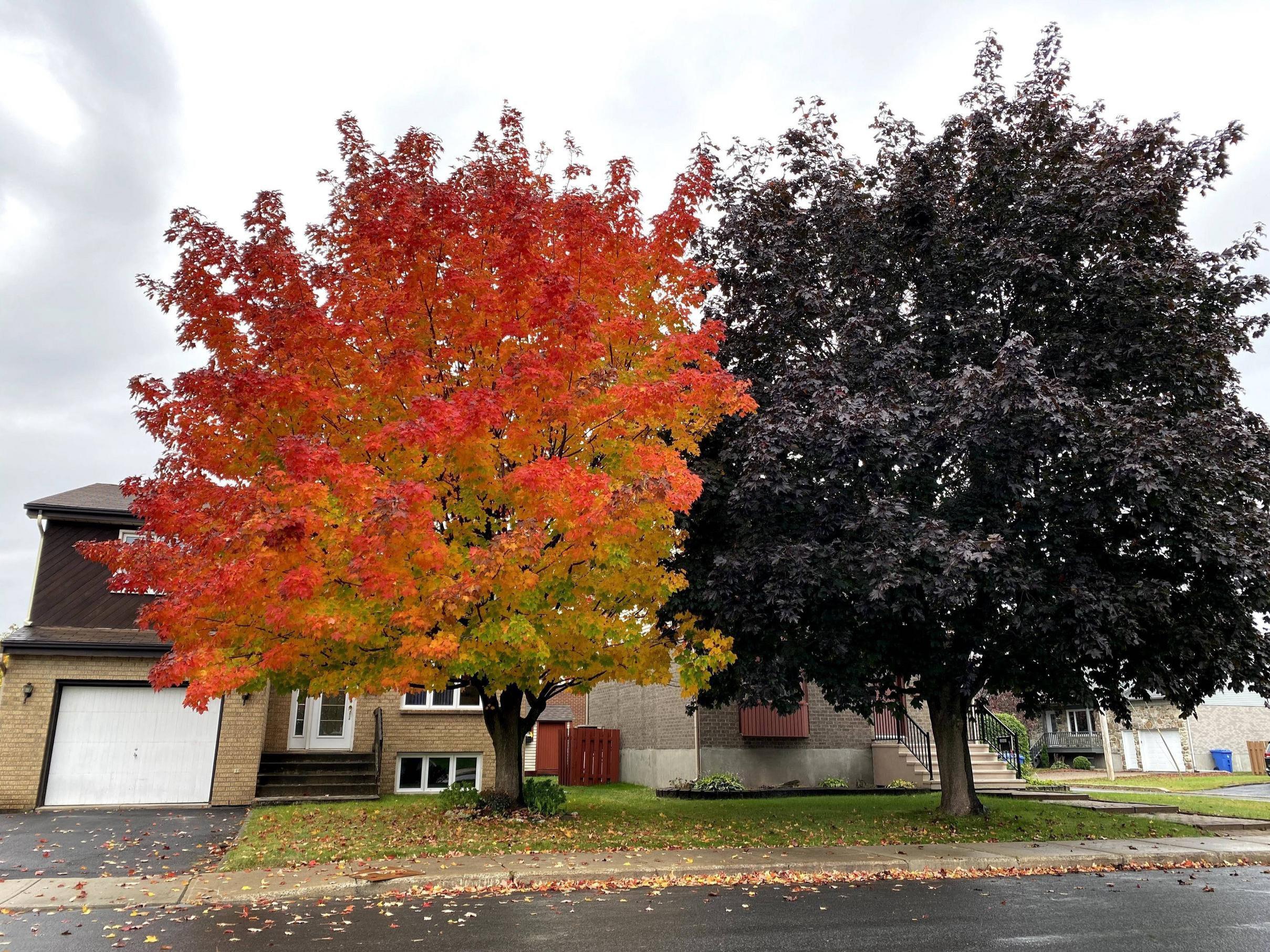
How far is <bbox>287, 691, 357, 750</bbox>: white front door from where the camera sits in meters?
20.0

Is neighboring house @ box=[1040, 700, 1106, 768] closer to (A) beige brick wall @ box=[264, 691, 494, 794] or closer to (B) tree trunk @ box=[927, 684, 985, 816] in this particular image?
(B) tree trunk @ box=[927, 684, 985, 816]

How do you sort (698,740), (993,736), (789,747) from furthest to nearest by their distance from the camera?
(993,736) → (789,747) → (698,740)

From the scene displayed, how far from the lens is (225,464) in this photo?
37.6ft

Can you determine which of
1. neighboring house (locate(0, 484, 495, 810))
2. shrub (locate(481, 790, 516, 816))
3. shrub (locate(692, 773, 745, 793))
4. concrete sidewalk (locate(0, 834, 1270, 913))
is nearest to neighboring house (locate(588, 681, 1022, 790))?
shrub (locate(692, 773, 745, 793))

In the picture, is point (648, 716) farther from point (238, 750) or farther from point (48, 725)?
point (48, 725)

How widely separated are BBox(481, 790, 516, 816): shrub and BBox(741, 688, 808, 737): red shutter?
794cm

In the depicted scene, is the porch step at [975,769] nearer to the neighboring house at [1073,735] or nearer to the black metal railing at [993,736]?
the black metal railing at [993,736]

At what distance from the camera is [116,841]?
41.7 feet

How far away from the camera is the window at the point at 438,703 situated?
20250 millimetres

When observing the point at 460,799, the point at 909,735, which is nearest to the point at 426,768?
the point at 460,799

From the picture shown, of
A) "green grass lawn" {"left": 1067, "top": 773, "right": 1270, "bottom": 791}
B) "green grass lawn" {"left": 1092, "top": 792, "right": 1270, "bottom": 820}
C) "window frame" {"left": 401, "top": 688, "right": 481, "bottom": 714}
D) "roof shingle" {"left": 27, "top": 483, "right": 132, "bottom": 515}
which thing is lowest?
"green grass lawn" {"left": 1067, "top": 773, "right": 1270, "bottom": 791}

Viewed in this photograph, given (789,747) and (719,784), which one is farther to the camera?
(789,747)

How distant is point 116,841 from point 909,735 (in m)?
18.2

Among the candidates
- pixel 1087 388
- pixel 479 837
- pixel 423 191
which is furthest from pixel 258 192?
pixel 1087 388
